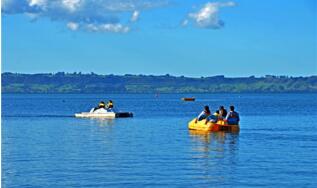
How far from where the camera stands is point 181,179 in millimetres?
27062

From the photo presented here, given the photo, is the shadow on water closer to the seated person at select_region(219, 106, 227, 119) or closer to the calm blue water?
the calm blue water

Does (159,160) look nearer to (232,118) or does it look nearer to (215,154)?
(215,154)

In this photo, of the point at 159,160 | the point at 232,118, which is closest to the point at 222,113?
the point at 232,118

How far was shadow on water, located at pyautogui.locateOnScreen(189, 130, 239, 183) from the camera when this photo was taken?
28.5 metres

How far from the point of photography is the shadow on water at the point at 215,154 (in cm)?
2850

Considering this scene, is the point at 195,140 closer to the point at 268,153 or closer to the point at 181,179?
the point at 268,153

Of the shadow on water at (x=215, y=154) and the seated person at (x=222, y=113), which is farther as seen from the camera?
the seated person at (x=222, y=113)

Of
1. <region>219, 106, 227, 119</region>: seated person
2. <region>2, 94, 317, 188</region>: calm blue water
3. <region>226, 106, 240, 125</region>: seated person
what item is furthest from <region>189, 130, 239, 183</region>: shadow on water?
<region>219, 106, 227, 119</region>: seated person

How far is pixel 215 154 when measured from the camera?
36.1 meters

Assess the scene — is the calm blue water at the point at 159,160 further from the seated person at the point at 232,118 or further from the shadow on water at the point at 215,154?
the seated person at the point at 232,118

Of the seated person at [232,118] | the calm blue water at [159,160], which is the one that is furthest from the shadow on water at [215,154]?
the seated person at [232,118]

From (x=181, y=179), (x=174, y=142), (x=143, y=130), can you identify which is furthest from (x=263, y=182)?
(x=143, y=130)

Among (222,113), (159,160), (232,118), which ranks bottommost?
(159,160)

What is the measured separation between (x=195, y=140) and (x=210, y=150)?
630 centimetres
